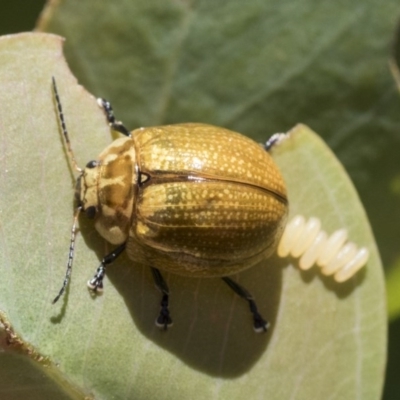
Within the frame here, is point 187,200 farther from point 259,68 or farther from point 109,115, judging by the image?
point 259,68

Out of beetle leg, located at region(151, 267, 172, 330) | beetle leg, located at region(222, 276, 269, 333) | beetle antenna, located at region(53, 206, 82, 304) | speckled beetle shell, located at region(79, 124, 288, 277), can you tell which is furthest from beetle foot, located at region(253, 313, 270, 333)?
beetle antenna, located at region(53, 206, 82, 304)

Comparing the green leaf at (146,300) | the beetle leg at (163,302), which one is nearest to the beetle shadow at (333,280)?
the green leaf at (146,300)

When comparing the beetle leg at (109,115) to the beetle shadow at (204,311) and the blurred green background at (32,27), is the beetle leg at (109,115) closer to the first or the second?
the beetle shadow at (204,311)

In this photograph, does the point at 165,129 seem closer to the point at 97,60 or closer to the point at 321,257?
the point at 97,60

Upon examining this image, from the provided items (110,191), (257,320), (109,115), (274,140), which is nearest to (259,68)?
(274,140)

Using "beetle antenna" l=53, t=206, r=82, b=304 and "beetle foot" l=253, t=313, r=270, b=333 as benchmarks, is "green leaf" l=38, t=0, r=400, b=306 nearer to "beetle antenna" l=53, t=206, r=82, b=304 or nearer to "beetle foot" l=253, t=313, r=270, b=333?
"beetle antenna" l=53, t=206, r=82, b=304
